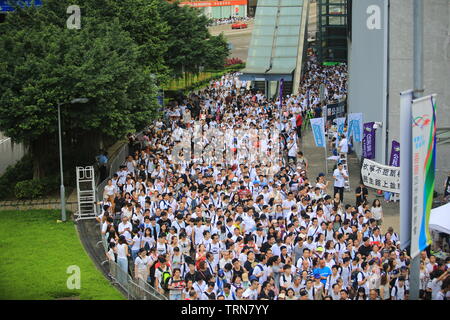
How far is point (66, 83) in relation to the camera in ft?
93.9

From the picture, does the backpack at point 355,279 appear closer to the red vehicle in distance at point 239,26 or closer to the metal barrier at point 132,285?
the metal barrier at point 132,285

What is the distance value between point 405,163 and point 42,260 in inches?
562

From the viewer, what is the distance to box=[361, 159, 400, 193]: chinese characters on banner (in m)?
24.4

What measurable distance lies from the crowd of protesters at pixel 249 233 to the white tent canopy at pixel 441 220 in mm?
987

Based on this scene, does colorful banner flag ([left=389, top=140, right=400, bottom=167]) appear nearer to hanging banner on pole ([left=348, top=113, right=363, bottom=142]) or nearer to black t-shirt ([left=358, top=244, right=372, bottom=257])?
hanging banner on pole ([left=348, top=113, right=363, bottom=142])

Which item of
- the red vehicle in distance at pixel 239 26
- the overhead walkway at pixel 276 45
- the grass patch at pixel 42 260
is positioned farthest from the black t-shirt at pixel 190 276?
the red vehicle in distance at pixel 239 26

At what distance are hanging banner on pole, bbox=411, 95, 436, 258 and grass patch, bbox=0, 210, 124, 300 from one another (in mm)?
9311

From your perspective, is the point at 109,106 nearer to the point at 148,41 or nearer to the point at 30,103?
the point at 30,103

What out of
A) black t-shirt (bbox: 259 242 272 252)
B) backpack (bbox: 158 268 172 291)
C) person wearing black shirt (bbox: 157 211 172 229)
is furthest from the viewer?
person wearing black shirt (bbox: 157 211 172 229)

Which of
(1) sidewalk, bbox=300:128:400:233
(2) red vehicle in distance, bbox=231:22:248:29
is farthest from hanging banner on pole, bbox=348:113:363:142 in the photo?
(2) red vehicle in distance, bbox=231:22:248:29

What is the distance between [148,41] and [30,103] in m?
14.4

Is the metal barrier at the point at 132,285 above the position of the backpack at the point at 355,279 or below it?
below

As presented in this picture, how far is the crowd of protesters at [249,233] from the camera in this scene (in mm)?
16609
